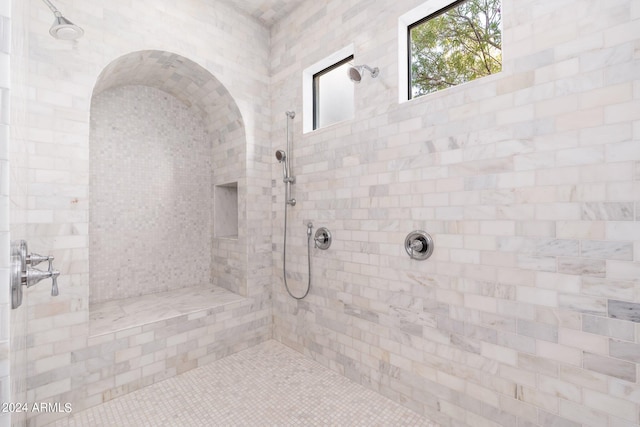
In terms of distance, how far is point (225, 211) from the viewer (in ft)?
11.9

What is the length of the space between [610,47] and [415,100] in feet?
2.98

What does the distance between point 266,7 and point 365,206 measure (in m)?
2.12

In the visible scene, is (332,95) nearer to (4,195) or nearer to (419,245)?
(419,245)

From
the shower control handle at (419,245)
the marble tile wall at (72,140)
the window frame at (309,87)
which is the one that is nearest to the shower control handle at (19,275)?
the marble tile wall at (72,140)

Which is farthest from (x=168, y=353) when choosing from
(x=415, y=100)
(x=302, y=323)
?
(x=415, y=100)

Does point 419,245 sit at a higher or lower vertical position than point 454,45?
lower

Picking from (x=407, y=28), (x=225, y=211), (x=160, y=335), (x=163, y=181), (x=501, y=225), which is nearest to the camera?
(x=501, y=225)

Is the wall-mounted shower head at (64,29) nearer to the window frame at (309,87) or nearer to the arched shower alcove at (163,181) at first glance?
the arched shower alcove at (163,181)

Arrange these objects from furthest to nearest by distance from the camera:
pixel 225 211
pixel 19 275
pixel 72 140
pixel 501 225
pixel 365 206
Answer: pixel 225 211, pixel 365 206, pixel 72 140, pixel 501 225, pixel 19 275

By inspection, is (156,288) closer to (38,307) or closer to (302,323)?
(38,307)

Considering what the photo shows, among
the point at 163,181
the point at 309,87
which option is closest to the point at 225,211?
the point at 163,181

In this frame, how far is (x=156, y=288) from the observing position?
10.6 ft

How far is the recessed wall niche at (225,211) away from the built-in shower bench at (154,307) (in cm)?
64

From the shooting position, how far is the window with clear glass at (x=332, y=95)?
2629 millimetres
